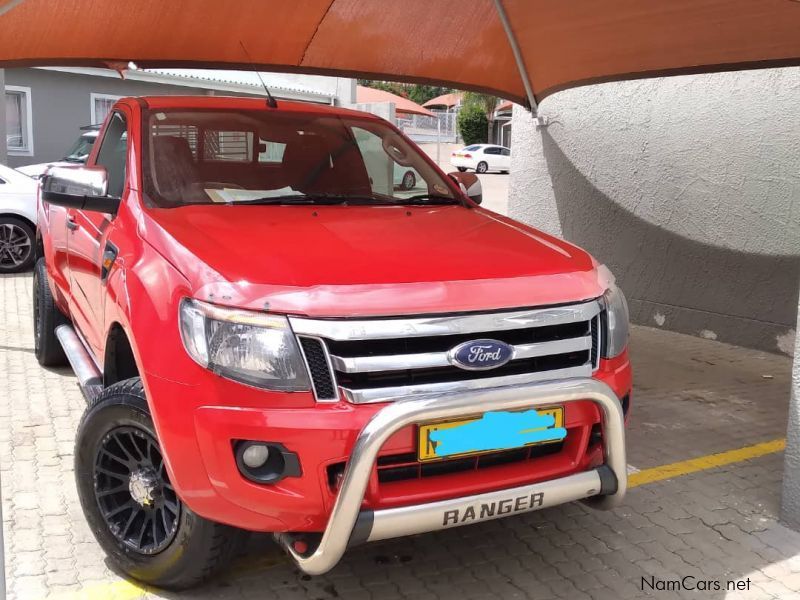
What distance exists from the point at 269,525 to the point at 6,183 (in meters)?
8.58

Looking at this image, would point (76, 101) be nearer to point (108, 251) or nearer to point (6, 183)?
point (6, 183)

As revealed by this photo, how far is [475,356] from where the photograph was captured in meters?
2.54

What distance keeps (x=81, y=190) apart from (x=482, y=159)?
1217 inches

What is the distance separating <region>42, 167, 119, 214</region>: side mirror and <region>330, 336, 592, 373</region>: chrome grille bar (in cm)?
155

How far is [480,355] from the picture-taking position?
2551 mm

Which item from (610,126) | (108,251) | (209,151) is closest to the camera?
(108,251)

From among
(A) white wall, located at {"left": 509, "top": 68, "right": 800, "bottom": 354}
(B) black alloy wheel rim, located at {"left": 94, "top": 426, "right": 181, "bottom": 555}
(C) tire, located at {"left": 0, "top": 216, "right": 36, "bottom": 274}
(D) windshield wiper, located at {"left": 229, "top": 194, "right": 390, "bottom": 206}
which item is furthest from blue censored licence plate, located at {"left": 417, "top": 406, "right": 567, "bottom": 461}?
(C) tire, located at {"left": 0, "top": 216, "right": 36, "bottom": 274}

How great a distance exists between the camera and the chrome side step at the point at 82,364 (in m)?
3.58

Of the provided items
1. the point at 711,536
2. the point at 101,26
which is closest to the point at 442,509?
the point at 711,536

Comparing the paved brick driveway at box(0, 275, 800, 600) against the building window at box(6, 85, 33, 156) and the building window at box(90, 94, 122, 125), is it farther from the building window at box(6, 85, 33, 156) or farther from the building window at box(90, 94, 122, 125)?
the building window at box(90, 94, 122, 125)

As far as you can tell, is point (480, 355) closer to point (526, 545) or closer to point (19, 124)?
point (526, 545)

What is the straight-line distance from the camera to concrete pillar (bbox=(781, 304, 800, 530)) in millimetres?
3453

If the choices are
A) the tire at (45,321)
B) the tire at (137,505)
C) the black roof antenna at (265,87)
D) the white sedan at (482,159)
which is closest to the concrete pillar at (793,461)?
the tire at (137,505)

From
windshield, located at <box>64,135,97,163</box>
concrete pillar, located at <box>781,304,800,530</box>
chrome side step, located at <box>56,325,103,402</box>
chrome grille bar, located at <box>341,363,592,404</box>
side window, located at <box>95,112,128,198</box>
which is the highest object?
windshield, located at <box>64,135,97,163</box>
